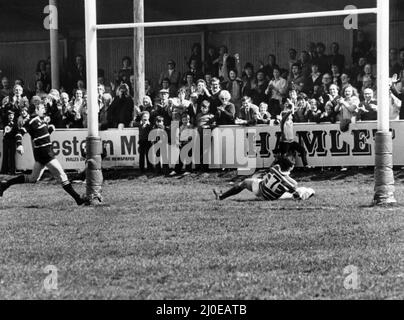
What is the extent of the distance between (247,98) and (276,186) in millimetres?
5056

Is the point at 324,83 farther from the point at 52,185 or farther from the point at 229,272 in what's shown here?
the point at 229,272

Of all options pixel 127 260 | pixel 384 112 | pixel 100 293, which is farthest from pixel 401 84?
pixel 100 293

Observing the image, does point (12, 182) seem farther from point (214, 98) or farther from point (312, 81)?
point (312, 81)

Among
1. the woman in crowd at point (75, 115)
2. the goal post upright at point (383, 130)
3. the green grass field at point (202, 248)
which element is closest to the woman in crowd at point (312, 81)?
the woman in crowd at point (75, 115)

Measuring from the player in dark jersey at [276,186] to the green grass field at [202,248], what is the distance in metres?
0.26

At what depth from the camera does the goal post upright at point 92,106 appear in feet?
39.4

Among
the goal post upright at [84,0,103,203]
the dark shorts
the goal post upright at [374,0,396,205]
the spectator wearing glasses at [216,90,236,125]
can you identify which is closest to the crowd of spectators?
the spectator wearing glasses at [216,90,236,125]

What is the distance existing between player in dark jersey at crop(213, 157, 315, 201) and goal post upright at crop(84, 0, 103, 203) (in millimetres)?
2013

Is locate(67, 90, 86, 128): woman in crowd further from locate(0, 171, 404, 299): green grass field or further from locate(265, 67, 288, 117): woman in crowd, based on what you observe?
locate(0, 171, 404, 299): green grass field

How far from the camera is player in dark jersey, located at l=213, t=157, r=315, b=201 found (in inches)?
484

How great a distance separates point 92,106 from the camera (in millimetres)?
12039

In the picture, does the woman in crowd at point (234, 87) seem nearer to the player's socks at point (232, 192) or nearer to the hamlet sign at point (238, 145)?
the hamlet sign at point (238, 145)

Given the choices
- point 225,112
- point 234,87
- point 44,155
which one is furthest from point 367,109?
point 44,155

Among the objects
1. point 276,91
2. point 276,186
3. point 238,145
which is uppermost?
point 276,91
